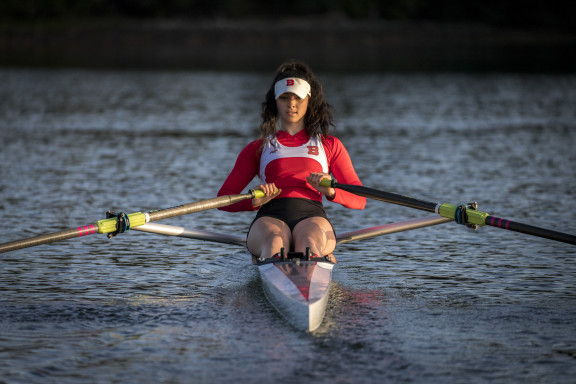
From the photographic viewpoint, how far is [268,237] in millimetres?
7230

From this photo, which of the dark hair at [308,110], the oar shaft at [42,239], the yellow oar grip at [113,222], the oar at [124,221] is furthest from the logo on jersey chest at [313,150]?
the oar shaft at [42,239]

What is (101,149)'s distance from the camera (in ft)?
54.2

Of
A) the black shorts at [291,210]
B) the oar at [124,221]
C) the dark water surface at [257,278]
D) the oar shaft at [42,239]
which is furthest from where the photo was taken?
the black shorts at [291,210]

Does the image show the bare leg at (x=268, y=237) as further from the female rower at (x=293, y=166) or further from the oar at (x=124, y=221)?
the oar at (x=124, y=221)

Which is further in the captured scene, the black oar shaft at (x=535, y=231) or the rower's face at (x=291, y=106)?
the rower's face at (x=291, y=106)

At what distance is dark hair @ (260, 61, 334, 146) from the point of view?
7.88m

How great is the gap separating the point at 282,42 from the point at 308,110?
56.8m

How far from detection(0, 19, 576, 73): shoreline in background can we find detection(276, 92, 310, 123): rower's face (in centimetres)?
4354

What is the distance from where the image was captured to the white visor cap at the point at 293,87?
25.4ft

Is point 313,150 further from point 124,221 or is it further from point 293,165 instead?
point 124,221

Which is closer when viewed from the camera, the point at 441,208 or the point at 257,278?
the point at 441,208

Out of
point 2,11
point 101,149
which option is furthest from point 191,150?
point 2,11

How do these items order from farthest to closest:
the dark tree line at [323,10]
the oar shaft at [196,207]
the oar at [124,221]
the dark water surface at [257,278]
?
the dark tree line at [323,10]
the oar shaft at [196,207]
the oar at [124,221]
the dark water surface at [257,278]

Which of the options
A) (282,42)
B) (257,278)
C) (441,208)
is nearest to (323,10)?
(282,42)
